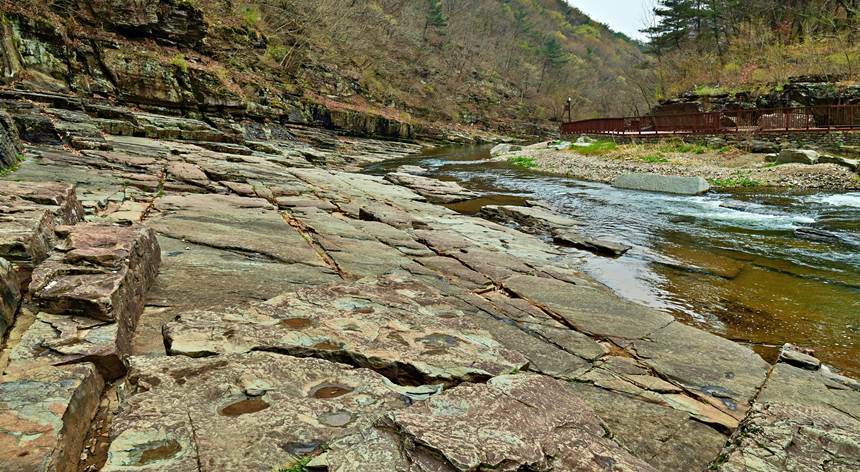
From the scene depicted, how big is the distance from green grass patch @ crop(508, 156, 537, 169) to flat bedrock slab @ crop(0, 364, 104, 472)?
21.2 metres

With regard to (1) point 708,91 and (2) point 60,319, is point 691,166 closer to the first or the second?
(1) point 708,91

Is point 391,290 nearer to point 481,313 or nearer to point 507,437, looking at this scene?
point 481,313

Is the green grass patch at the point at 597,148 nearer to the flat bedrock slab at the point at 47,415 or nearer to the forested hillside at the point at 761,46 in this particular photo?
the forested hillside at the point at 761,46

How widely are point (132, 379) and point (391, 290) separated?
1754 mm

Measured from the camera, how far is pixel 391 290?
338 centimetres

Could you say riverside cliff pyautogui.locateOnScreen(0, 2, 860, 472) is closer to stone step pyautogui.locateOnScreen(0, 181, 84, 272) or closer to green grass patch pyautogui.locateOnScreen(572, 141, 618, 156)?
stone step pyautogui.locateOnScreen(0, 181, 84, 272)

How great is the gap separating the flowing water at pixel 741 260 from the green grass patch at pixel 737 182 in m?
1.41

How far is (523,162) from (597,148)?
430cm

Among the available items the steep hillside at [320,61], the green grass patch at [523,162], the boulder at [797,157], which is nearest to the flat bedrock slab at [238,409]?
the steep hillside at [320,61]

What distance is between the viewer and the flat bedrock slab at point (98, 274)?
7.82ft

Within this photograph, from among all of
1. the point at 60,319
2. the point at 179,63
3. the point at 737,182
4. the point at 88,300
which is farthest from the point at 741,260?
the point at 179,63

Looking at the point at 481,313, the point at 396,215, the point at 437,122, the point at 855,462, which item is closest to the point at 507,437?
the point at 855,462

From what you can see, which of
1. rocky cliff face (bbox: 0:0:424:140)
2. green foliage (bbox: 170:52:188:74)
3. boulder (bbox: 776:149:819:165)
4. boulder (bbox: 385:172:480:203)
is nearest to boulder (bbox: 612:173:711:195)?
boulder (bbox: 776:149:819:165)

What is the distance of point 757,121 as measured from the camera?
2002 cm
